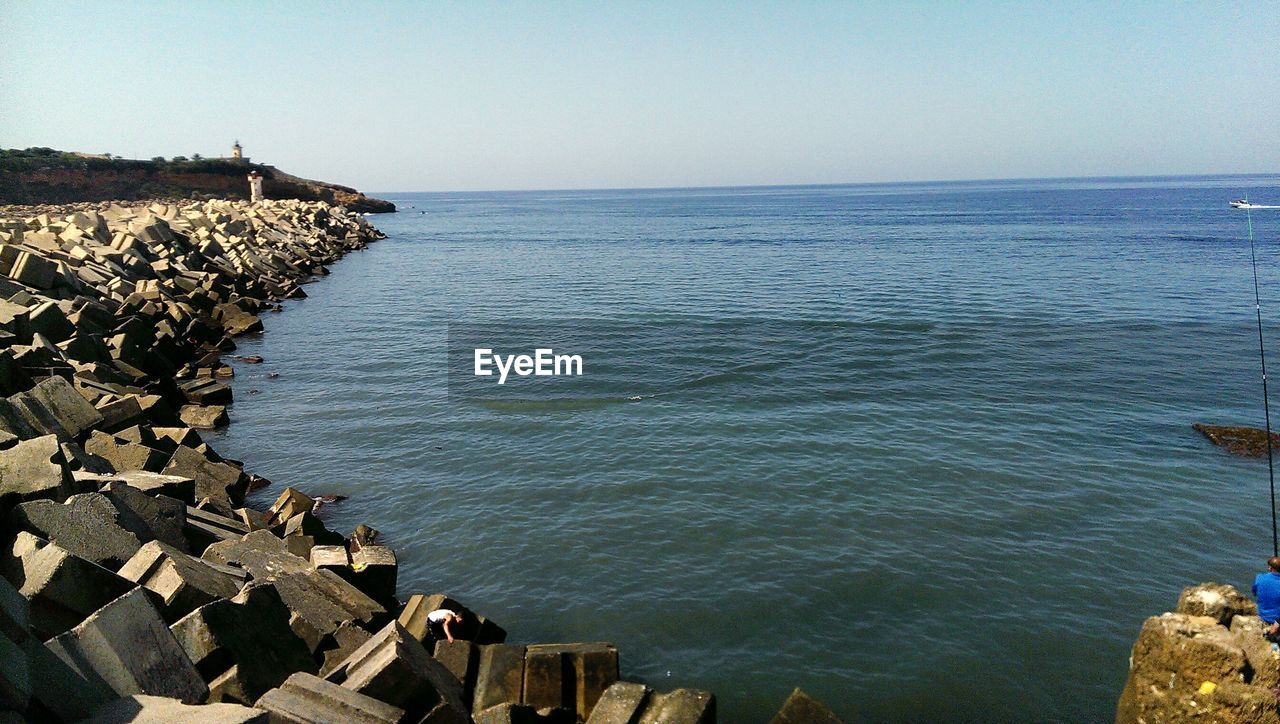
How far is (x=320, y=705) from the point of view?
6.69m

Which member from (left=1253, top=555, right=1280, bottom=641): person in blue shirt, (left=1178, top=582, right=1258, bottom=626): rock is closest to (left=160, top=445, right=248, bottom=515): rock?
(left=1178, top=582, right=1258, bottom=626): rock

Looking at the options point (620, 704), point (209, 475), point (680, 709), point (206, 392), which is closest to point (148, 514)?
point (209, 475)

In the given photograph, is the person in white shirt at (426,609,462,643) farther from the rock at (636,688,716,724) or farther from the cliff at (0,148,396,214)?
the cliff at (0,148,396,214)

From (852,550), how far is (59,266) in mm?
23860

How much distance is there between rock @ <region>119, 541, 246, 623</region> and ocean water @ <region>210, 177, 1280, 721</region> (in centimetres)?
382

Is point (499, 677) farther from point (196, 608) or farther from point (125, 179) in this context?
point (125, 179)

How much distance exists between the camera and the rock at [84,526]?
855cm

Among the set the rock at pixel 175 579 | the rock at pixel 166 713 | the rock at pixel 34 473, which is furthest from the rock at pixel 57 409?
the rock at pixel 166 713

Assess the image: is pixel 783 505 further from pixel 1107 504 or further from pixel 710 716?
pixel 710 716

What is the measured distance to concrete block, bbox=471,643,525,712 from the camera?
27.7 feet

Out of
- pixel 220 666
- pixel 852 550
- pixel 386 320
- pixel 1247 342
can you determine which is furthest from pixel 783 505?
pixel 386 320

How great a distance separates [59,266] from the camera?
24672 mm

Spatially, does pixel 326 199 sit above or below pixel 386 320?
above

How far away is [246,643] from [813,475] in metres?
11.3
